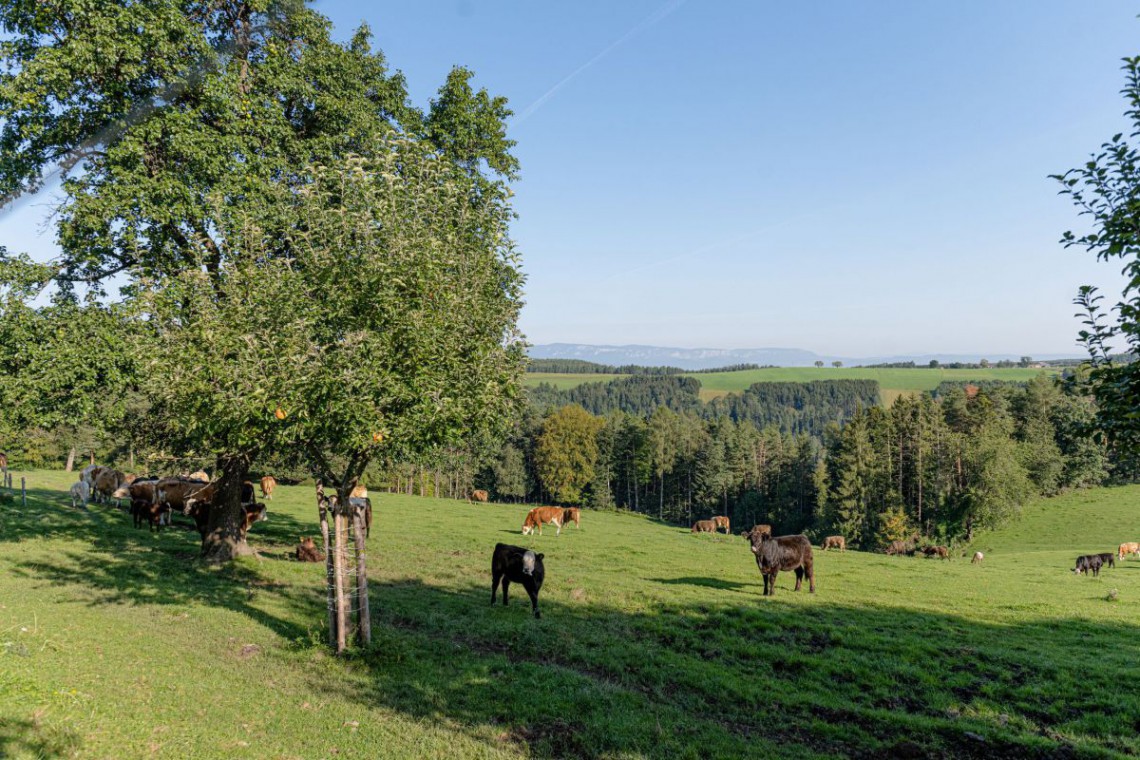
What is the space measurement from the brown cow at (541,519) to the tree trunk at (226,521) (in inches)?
722

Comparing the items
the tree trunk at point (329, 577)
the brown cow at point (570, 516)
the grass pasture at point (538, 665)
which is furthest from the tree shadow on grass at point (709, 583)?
the brown cow at point (570, 516)

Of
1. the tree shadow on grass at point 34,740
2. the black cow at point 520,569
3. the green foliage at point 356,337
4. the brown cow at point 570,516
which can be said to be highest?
the green foliage at point 356,337

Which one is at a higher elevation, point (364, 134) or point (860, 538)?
point (364, 134)

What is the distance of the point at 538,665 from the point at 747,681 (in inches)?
175

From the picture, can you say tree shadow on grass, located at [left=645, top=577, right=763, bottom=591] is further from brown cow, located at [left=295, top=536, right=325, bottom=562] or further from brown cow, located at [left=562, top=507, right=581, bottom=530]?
brown cow, located at [left=562, top=507, right=581, bottom=530]

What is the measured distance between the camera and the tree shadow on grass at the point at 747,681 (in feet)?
30.7

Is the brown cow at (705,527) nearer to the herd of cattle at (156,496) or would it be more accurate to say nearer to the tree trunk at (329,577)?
the herd of cattle at (156,496)

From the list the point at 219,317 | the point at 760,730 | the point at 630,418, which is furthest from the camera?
the point at 630,418

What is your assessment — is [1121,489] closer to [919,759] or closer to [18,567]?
[919,759]

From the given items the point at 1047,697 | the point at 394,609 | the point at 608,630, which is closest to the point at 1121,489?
the point at 1047,697

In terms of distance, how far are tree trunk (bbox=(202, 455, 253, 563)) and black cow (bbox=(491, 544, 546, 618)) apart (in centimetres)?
984

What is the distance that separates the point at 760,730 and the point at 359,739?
22.1 ft

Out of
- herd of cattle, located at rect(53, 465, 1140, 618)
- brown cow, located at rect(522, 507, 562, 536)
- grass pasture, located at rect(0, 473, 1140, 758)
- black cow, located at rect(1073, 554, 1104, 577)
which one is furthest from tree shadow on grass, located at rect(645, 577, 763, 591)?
black cow, located at rect(1073, 554, 1104, 577)

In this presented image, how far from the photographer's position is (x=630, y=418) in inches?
4151
